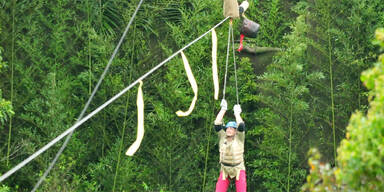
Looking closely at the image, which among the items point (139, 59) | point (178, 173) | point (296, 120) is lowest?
point (178, 173)

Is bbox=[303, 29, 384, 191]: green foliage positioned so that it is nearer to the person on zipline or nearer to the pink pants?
the person on zipline

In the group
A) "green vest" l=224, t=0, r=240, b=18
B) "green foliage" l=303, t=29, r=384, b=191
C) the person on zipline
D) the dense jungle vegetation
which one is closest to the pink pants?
the person on zipline

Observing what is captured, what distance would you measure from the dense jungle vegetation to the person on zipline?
2.19 metres

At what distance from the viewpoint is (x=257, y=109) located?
988 centimetres

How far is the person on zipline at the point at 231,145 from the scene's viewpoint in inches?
271

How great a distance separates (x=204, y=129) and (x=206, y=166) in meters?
0.44

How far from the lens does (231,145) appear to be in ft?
22.6

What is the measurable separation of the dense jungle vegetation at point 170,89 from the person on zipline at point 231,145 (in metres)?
2.19

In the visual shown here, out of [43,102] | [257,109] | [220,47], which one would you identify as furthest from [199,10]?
[43,102]

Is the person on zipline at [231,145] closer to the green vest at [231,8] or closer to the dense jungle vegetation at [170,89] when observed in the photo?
the green vest at [231,8]

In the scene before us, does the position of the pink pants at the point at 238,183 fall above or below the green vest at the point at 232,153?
below

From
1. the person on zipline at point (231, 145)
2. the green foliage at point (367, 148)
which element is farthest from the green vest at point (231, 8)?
the green foliage at point (367, 148)

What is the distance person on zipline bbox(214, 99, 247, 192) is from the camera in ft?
22.6

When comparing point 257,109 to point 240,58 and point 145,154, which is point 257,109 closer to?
point 240,58
